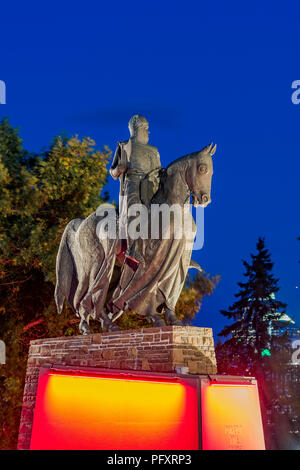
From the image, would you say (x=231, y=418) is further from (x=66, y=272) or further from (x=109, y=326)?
(x=66, y=272)

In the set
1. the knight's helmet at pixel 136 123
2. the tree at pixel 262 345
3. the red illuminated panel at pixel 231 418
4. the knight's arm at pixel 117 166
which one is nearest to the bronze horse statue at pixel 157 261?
the knight's arm at pixel 117 166

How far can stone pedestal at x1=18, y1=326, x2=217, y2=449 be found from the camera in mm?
6645

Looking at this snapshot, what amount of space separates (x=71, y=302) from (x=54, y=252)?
12.0 ft

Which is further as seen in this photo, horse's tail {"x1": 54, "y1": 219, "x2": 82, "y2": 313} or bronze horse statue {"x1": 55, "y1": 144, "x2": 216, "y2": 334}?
horse's tail {"x1": 54, "y1": 219, "x2": 82, "y2": 313}

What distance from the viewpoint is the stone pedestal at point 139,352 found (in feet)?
21.8

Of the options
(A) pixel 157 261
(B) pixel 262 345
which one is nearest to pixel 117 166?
(A) pixel 157 261

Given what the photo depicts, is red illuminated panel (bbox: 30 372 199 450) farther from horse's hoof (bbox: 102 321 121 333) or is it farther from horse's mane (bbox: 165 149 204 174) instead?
horse's mane (bbox: 165 149 204 174)

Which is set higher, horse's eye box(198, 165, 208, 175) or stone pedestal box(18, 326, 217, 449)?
horse's eye box(198, 165, 208, 175)

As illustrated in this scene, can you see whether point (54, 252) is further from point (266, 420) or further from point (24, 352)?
point (266, 420)

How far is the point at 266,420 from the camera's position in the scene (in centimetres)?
2231

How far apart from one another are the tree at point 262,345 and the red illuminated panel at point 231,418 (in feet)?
52.1

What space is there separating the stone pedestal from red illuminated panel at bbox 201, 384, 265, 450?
604mm

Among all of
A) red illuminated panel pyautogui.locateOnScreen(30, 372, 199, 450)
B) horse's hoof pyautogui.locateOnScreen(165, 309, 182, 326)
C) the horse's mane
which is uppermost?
the horse's mane

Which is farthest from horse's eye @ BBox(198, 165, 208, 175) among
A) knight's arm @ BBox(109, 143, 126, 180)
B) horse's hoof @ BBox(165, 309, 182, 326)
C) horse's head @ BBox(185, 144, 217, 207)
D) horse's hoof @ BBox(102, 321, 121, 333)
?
horse's hoof @ BBox(102, 321, 121, 333)
